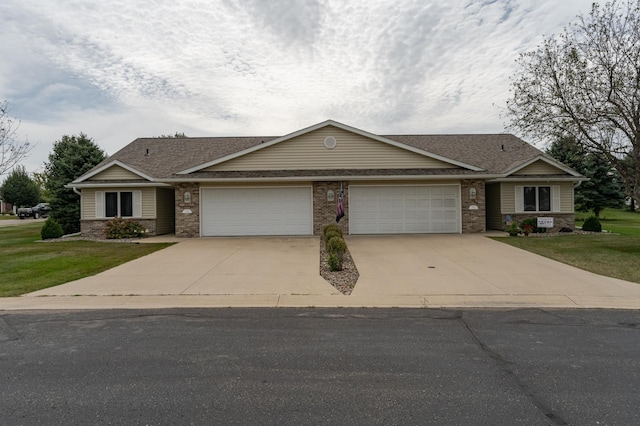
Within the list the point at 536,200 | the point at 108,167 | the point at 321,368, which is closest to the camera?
the point at 321,368

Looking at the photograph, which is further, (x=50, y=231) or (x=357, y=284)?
(x=50, y=231)

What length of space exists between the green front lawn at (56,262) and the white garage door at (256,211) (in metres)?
3.10

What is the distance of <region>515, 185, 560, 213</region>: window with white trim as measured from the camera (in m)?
20.1

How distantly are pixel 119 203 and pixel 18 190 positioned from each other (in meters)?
44.6

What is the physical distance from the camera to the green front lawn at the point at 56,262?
9.16 m

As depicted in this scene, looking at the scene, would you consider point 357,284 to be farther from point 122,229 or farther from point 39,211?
point 39,211

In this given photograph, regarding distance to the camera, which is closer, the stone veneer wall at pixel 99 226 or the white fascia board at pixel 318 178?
the white fascia board at pixel 318 178

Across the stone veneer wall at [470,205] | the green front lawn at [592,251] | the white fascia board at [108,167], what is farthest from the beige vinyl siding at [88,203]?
the green front lawn at [592,251]

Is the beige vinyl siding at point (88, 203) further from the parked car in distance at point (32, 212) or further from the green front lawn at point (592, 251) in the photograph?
the parked car in distance at point (32, 212)

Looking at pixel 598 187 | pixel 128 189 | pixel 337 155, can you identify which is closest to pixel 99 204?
pixel 128 189

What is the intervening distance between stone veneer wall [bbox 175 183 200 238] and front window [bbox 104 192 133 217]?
3.30 metres

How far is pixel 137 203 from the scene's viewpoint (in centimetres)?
1970

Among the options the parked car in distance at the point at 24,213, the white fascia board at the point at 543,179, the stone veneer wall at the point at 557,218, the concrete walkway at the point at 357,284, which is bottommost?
the concrete walkway at the point at 357,284

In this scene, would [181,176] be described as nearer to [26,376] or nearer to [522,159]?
[26,376]
